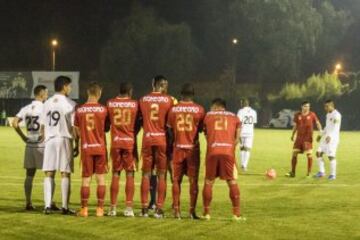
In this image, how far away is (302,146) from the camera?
19750 mm

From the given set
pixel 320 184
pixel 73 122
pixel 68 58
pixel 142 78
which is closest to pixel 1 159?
pixel 320 184

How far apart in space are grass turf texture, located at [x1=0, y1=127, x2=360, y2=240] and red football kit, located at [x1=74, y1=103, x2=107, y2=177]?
0.88 metres

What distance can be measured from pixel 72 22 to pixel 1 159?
2612 inches

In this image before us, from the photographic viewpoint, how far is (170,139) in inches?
455

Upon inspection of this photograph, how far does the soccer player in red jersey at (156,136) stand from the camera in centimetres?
1134

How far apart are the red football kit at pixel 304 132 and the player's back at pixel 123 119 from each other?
30.8 feet

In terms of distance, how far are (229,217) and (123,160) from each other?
2.10 meters

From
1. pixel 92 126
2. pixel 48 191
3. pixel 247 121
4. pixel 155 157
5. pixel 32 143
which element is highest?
pixel 247 121

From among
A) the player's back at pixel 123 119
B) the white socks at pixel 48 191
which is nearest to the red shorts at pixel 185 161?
the player's back at pixel 123 119

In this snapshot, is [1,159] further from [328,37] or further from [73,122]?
[328,37]

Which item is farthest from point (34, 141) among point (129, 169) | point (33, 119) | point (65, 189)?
point (129, 169)

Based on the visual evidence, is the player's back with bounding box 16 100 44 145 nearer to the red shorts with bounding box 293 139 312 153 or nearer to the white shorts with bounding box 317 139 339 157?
the red shorts with bounding box 293 139 312 153

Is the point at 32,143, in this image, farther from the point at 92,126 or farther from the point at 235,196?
the point at 235,196

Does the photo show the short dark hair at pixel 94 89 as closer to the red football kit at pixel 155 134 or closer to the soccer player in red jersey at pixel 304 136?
the red football kit at pixel 155 134
